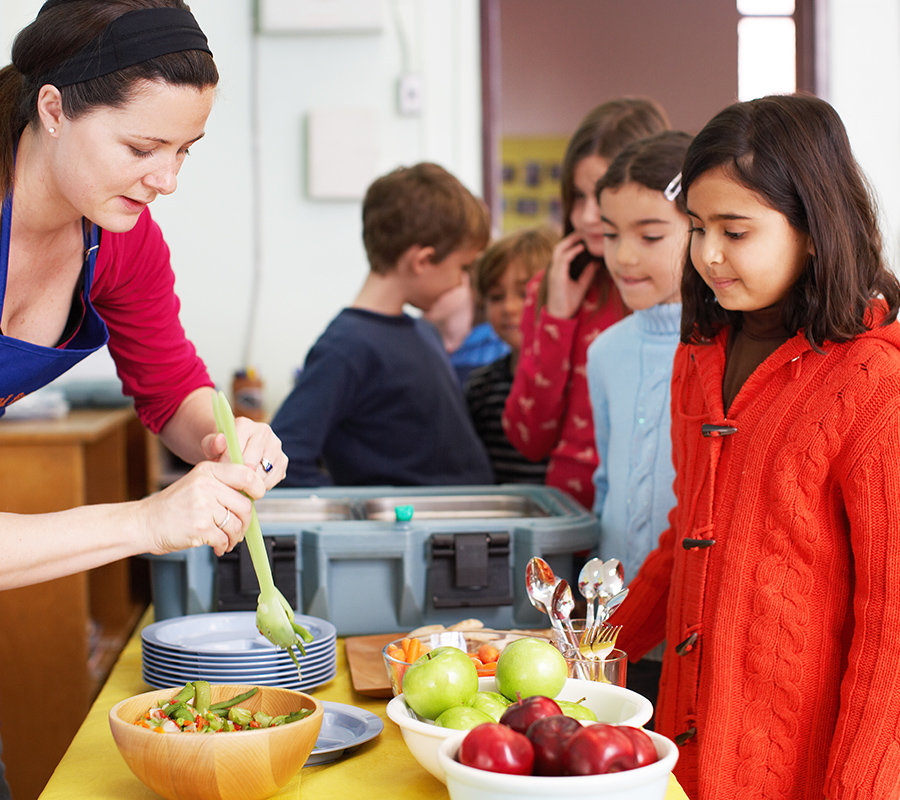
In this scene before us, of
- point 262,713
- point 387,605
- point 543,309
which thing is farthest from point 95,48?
point 543,309

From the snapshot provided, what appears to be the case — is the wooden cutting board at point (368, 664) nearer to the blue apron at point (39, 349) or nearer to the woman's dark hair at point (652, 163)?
the blue apron at point (39, 349)

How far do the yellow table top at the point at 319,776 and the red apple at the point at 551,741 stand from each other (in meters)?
0.21

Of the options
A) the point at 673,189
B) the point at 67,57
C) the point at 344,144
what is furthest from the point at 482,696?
the point at 344,144

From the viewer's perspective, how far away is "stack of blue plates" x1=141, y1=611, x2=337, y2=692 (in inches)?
43.1

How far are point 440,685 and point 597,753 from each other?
0.18 meters

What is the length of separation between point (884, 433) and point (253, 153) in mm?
2822

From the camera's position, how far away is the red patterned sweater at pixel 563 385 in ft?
6.10

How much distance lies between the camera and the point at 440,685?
83 centimetres

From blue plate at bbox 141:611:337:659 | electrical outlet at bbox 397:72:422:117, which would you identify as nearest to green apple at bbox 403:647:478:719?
blue plate at bbox 141:611:337:659

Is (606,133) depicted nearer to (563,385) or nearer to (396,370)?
(563,385)

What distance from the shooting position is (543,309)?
1.93m

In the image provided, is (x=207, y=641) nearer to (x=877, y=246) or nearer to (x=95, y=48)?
(x=95, y=48)

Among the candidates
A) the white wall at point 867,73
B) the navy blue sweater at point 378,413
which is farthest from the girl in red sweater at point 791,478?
the white wall at point 867,73

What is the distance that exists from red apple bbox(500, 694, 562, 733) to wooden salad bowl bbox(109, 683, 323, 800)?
0.64ft
